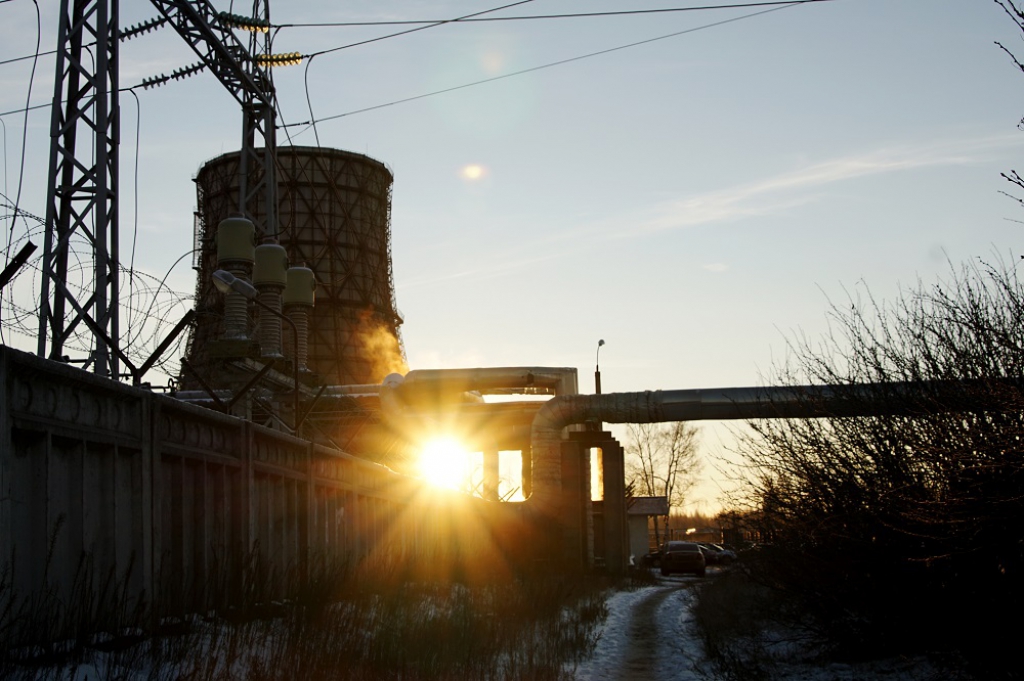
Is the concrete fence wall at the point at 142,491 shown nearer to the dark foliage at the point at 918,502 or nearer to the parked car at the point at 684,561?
the dark foliage at the point at 918,502

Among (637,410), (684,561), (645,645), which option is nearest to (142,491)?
(645,645)

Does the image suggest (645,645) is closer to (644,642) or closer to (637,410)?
(644,642)

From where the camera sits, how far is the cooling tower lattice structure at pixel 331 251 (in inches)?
1606

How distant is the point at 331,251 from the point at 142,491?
34658mm

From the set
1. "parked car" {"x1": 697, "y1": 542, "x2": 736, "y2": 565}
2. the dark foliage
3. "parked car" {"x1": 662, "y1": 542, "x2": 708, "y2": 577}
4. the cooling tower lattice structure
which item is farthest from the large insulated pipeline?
"parked car" {"x1": 697, "y1": 542, "x2": 736, "y2": 565}

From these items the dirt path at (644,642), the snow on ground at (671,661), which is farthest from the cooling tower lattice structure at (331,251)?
the snow on ground at (671,661)

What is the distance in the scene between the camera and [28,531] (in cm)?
610

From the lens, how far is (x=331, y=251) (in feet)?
136

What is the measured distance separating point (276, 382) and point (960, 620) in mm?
18241

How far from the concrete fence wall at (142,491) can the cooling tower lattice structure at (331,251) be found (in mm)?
27763

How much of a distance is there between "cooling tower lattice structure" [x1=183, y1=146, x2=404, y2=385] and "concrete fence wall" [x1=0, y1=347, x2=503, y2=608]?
27763 mm

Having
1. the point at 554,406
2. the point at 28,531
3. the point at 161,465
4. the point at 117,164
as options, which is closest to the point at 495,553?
the point at 554,406

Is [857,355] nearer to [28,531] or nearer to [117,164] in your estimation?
[28,531]

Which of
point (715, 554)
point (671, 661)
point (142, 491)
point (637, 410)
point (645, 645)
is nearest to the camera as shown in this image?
point (142, 491)
